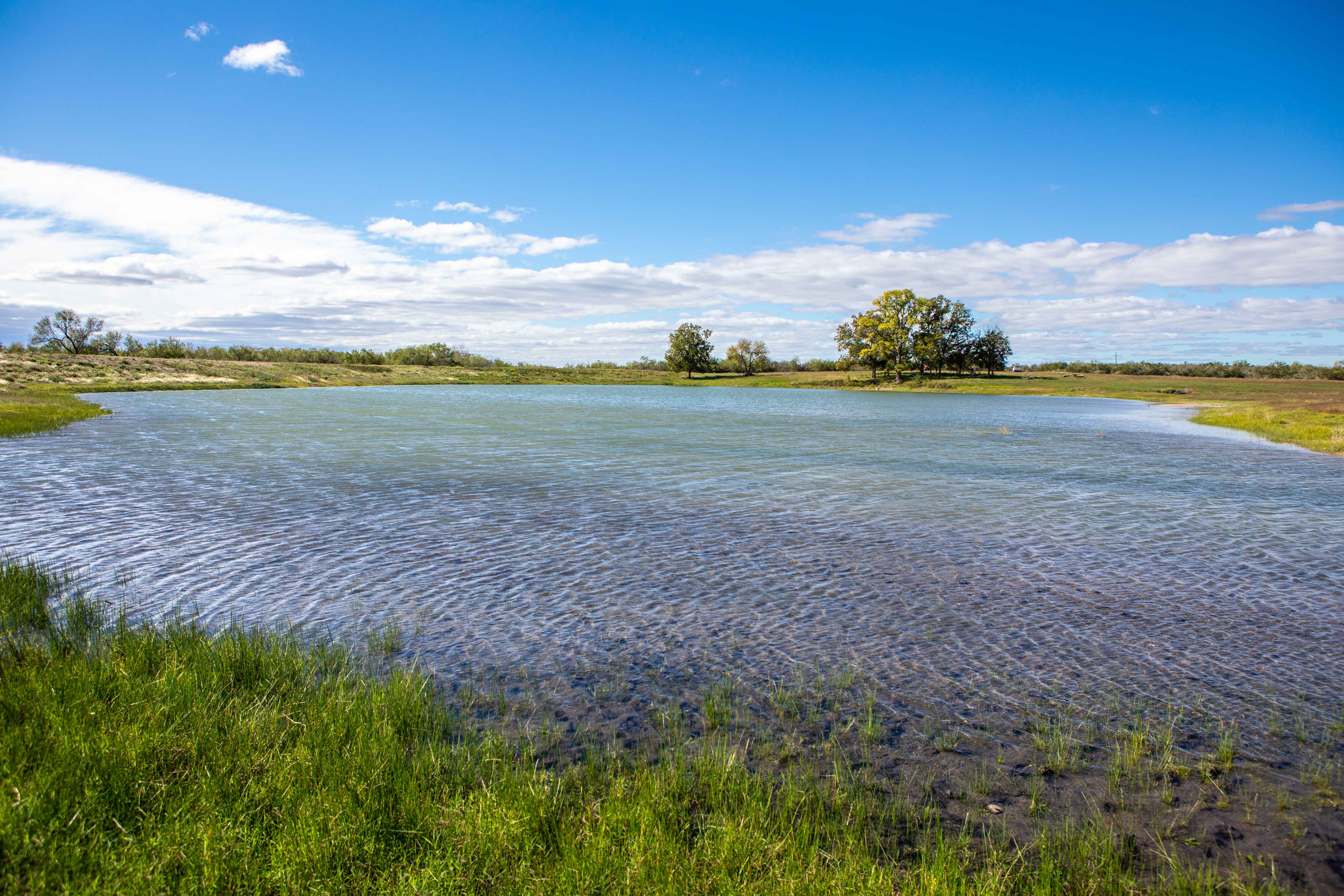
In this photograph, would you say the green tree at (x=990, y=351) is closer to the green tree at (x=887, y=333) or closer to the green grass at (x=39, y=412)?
the green tree at (x=887, y=333)

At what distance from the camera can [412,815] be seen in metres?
4.34

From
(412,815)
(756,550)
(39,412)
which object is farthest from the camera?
(39,412)

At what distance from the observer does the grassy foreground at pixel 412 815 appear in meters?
3.77

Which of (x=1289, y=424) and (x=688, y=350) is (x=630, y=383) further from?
(x=1289, y=424)

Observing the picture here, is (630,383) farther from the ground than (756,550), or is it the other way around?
(630,383)

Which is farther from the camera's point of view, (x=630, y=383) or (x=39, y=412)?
(x=630, y=383)

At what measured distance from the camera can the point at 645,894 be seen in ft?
12.3

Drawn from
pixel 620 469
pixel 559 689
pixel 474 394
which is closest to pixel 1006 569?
pixel 559 689

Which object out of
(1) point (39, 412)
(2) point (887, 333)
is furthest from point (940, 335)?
(1) point (39, 412)

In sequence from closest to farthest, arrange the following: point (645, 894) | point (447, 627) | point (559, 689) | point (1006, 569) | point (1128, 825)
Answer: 1. point (645, 894)
2. point (1128, 825)
3. point (559, 689)
4. point (447, 627)
5. point (1006, 569)

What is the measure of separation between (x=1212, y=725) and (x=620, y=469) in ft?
53.8

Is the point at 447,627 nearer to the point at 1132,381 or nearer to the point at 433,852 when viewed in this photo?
the point at 433,852

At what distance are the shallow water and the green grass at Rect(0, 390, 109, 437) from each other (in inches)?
134

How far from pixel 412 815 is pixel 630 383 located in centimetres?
12656
